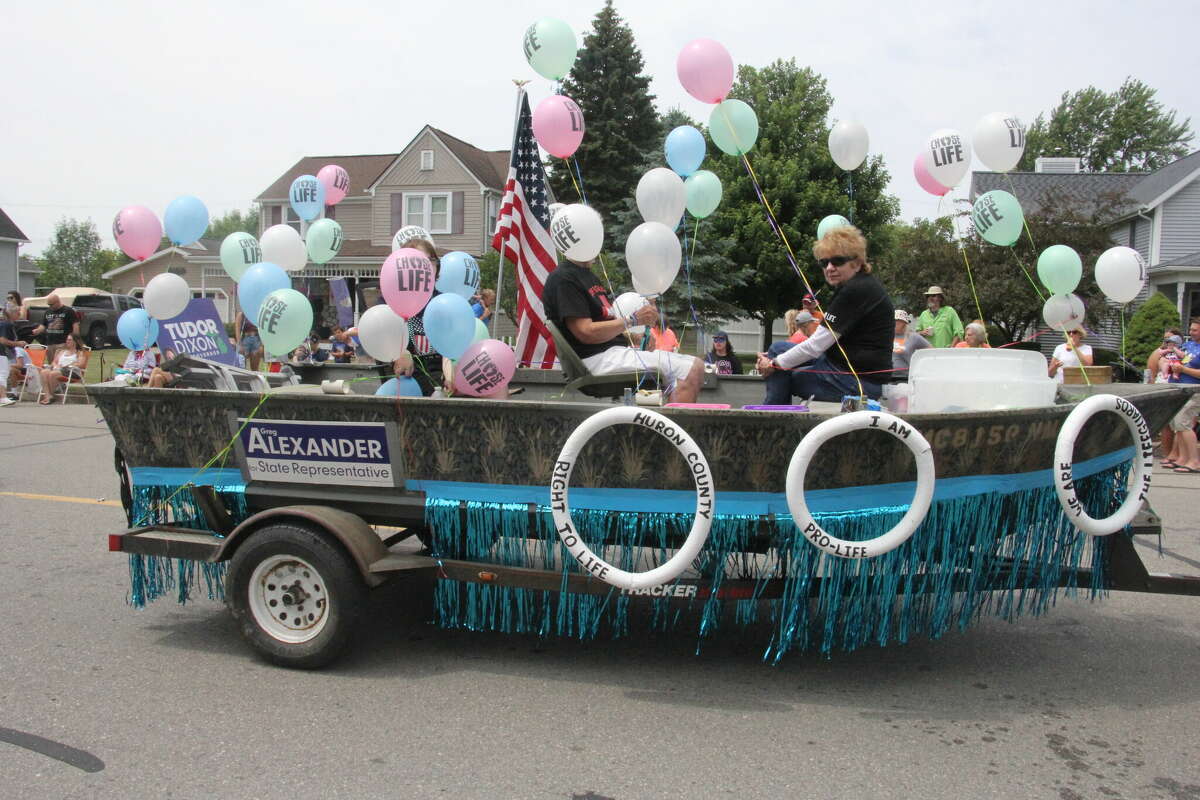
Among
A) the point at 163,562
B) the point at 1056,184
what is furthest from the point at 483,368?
the point at 1056,184

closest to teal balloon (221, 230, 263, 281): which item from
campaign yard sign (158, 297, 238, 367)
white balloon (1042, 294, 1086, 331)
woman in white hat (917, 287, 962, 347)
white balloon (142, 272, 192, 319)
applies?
campaign yard sign (158, 297, 238, 367)

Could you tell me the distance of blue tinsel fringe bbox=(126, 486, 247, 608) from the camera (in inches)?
170

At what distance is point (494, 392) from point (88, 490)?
573cm

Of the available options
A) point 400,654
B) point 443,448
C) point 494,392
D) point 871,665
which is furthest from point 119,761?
point 871,665

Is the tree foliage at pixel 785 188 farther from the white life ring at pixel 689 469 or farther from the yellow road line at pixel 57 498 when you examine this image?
the white life ring at pixel 689 469

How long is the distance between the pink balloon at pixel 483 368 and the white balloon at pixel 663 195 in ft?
6.37

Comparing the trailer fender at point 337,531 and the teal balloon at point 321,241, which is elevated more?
the teal balloon at point 321,241

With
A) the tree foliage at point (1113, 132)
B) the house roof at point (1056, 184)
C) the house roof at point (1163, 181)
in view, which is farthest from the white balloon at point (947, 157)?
the tree foliage at point (1113, 132)

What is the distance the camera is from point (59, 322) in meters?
18.5

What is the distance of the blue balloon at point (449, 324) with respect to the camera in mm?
3980

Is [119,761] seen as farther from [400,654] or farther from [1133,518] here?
[1133,518]

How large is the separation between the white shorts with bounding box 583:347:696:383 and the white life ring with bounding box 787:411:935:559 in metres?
1.40

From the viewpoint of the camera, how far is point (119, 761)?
10.2 ft

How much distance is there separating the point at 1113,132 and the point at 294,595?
2542 inches
